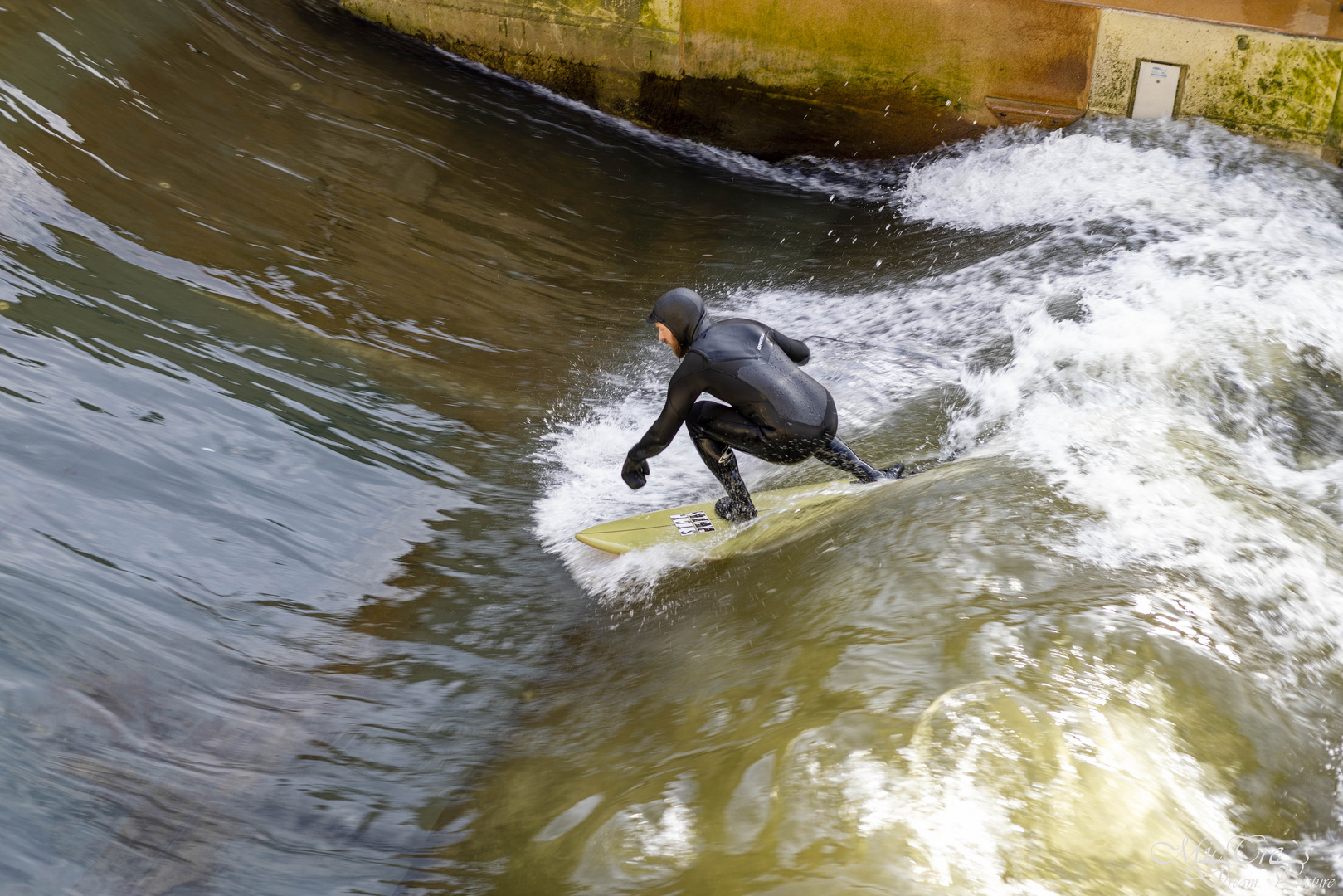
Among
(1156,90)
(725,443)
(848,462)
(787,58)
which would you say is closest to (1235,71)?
(1156,90)

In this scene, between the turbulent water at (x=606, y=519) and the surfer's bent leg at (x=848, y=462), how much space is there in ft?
0.97

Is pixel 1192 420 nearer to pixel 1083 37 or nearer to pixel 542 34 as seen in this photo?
pixel 1083 37

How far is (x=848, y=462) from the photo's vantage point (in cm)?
477

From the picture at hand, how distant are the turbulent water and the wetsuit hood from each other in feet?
3.59

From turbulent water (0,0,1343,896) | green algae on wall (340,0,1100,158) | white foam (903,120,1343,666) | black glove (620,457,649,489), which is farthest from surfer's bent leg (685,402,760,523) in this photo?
green algae on wall (340,0,1100,158)

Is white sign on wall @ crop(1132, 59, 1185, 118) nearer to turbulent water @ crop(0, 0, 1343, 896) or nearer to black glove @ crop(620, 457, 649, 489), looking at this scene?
turbulent water @ crop(0, 0, 1343, 896)

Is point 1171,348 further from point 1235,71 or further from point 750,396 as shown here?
point 1235,71

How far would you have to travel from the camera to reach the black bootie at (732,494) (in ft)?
16.1

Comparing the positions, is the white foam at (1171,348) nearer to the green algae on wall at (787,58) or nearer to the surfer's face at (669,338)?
the green algae on wall at (787,58)

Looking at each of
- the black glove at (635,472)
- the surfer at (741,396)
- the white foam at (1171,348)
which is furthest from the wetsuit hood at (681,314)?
the white foam at (1171,348)

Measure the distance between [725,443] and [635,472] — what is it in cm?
48

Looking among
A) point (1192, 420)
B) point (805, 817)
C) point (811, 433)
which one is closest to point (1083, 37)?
point (1192, 420)

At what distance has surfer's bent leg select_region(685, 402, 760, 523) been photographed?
4.69 m

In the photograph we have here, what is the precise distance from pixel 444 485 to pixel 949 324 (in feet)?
12.0
